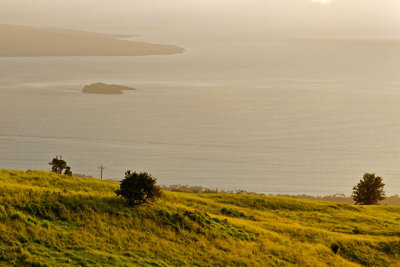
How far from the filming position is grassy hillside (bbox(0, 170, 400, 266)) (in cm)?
2741

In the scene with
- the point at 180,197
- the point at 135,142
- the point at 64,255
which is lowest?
the point at 64,255

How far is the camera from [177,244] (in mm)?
30953

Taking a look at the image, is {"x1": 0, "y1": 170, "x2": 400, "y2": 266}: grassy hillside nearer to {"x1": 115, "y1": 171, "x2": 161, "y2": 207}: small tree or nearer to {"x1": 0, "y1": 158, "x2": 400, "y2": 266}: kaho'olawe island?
{"x1": 0, "y1": 158, "x2": 400, "y2": 266}: kaho'olawe island

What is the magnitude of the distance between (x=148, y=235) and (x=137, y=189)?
15.4 feet

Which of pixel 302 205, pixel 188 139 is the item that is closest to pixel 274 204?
pixel 302 205

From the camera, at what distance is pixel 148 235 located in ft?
102

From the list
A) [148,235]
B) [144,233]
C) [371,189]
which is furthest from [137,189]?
[371,189]

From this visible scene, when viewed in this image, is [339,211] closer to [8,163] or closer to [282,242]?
[282,242]

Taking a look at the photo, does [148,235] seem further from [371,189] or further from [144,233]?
[371,189]

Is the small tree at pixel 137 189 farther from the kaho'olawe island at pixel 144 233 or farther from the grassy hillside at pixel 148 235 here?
the grassy hillside at pixel 148 235

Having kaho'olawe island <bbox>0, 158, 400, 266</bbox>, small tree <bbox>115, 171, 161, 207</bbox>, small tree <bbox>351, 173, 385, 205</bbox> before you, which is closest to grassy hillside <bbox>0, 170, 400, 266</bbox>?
kaho'olawe island <bbox>0, 158, 400, 266</bbox>

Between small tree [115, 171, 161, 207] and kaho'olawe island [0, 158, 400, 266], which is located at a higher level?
small tree [115, 171, 161, 207]

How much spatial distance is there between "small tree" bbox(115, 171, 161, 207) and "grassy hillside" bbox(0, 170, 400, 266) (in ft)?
2.00

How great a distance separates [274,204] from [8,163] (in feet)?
377
